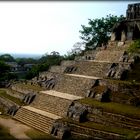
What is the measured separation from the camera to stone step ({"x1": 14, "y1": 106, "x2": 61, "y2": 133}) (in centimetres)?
2211

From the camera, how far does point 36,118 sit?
2342cm

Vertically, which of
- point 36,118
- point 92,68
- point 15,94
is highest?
point 92,68

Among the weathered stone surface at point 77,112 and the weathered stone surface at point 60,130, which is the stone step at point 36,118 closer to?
the weathered stone surface at point 60,130

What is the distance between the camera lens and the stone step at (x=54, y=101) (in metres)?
23.6

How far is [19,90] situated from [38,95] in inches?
153

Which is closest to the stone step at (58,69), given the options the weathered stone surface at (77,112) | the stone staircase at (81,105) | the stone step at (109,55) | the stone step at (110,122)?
the stone staircase at (81,105)

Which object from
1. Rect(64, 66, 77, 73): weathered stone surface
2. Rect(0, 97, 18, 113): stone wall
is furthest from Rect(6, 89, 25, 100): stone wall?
Rect(64, 66, 77, 73): weathered stone surface

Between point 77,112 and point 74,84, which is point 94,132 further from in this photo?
point 74,84

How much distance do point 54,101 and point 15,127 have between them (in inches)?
144

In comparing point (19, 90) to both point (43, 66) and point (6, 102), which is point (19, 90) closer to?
point (6, 102)

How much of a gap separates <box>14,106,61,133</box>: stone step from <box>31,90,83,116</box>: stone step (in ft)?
1.84

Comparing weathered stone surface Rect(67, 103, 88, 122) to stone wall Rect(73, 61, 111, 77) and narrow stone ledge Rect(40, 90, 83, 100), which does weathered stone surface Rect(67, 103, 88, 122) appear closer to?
narrow stone ledge Rect(40, 90, 83, 100)

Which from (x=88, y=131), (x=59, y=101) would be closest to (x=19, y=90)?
(x=59, y=101)

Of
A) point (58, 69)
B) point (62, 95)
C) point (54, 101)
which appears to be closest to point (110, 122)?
point (54, 101)
